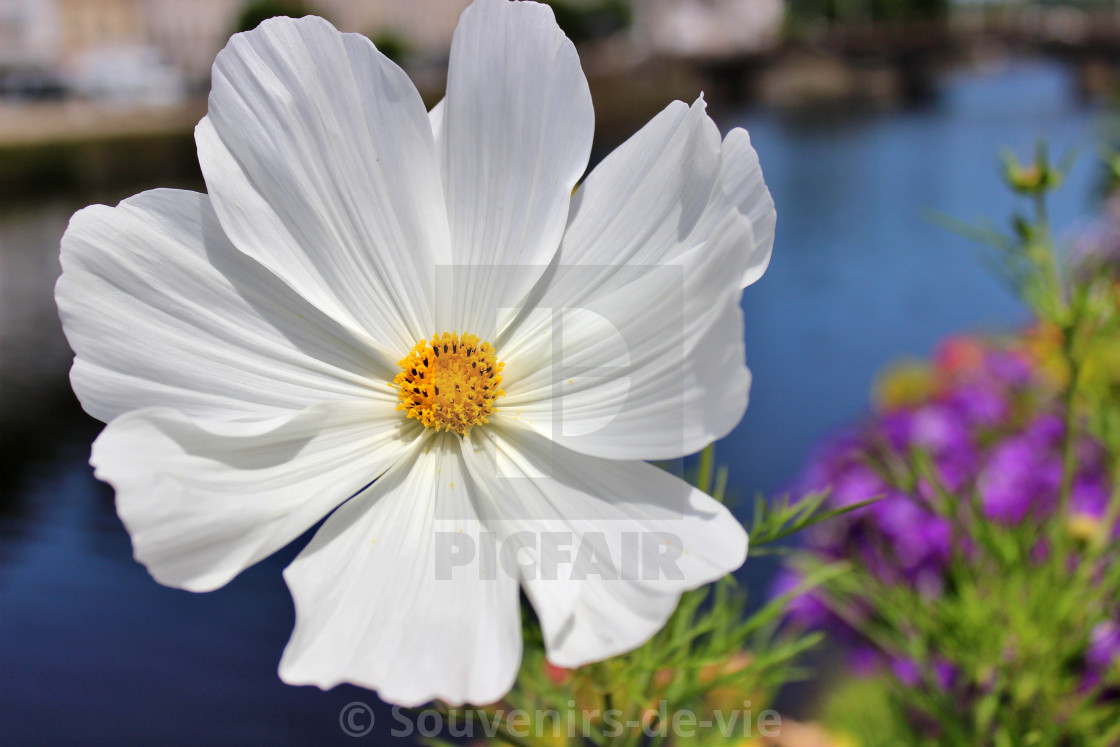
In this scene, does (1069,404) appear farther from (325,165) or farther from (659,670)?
(325,165)

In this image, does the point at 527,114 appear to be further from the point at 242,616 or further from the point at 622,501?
the point at 242,616

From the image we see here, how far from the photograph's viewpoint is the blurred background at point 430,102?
6.08 ft

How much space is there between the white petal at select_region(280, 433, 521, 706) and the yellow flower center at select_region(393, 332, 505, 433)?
0.03 m

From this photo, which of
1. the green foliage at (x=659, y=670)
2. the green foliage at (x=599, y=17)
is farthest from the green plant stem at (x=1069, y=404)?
the green foliage at (x=599, y=17)

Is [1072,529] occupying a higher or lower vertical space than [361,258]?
lower

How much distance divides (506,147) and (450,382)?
9cm

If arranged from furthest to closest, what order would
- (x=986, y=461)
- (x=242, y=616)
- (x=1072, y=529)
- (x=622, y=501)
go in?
1. (x=242, y=616)
2. (x=986, y=461)
3. (x=1072, y=529)
4. (x=622, y=501)

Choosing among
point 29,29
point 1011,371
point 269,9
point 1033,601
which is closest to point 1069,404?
point 1033,601

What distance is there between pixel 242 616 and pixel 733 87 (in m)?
15.7

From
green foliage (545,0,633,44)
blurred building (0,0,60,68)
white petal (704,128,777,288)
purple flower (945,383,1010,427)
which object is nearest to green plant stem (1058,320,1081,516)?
white petal (704,128,777,288)

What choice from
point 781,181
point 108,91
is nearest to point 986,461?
point 781,181

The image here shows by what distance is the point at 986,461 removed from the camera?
0.91 m

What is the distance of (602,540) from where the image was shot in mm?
270

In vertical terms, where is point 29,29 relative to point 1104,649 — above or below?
above
